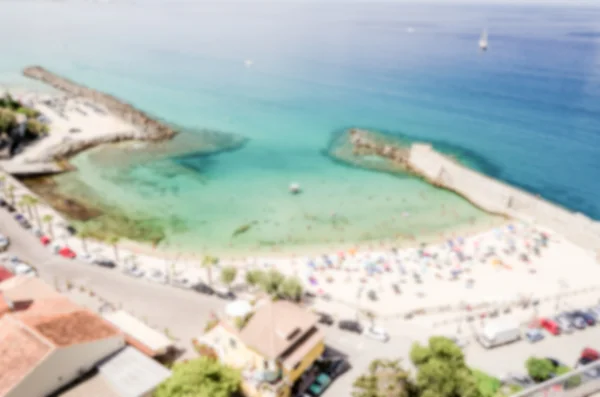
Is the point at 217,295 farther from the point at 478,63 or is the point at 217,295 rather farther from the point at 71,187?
the point at 478,63

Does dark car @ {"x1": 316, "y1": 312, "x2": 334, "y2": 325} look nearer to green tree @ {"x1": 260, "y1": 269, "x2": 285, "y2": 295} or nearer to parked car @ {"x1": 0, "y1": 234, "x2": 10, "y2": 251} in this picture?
green tree @ {"x1": 260, "y1": 269, "x2": 285, "y2": 295}

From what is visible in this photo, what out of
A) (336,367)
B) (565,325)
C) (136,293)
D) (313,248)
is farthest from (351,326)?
(136,293)

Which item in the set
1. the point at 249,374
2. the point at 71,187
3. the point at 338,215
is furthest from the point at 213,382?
the point at 71,187

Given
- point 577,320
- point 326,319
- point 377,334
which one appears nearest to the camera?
point 377,334

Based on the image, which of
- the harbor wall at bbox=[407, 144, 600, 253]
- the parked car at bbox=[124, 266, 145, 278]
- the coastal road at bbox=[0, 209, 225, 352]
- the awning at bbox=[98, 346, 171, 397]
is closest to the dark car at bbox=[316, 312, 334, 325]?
the coastal road at bbox=[0, 209, 225, 352]

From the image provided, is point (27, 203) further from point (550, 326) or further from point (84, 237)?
point (550, 326)
